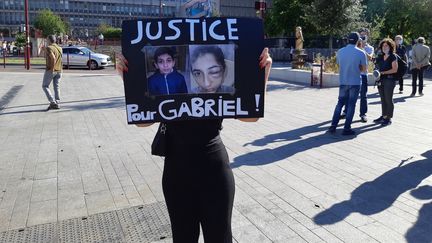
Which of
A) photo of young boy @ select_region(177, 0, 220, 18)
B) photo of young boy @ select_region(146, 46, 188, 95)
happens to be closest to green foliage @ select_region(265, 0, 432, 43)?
photo of young boy @ select_region(177, 0, 220, 18)

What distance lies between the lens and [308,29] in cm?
4356

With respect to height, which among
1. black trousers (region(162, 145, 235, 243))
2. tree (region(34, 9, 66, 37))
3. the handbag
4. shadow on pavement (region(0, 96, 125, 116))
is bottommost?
shadow on pavement (region(0, 96, 125, 116))

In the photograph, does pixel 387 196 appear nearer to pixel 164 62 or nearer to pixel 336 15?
pixel 164 62

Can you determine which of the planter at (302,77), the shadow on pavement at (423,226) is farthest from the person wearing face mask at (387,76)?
the planter at (302,77)

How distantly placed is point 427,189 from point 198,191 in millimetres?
3886

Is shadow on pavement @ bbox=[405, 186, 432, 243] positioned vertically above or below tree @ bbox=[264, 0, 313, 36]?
below

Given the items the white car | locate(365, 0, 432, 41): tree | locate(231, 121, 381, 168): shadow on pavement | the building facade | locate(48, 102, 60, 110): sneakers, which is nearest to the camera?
locate(231, 121, 381, 168): shadow on pavement

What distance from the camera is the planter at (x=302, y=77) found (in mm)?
16797

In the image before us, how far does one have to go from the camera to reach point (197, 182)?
7.86 feet

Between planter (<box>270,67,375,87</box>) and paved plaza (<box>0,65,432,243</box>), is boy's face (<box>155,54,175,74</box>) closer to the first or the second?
paved plaza (<box>0,65,432,243</box>)

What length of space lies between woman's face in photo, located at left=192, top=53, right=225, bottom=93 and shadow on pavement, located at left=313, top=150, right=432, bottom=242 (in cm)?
224

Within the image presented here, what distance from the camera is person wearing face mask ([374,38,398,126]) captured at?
9078 mm

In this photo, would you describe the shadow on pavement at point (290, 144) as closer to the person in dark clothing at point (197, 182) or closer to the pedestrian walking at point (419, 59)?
the person in dark clothing at point (197, 182)

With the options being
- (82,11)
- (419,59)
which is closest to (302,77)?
(419,59)
